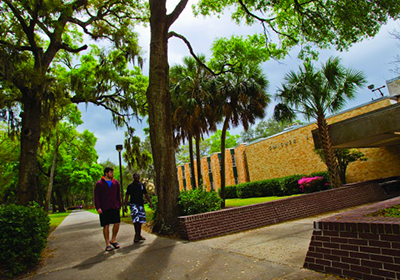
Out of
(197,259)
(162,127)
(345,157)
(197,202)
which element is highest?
(162,127)

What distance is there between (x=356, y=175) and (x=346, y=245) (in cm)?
1764

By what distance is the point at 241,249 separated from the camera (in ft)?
15.8

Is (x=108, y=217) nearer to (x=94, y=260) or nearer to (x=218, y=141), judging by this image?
(x=94, y=260)

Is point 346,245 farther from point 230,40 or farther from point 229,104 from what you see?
point 230,40

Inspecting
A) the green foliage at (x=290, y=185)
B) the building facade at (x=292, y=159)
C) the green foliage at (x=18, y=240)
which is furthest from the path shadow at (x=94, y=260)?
the green foliage at (x=290, y=185)

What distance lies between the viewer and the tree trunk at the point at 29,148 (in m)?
9.92

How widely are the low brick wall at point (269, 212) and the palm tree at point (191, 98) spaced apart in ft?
25.2

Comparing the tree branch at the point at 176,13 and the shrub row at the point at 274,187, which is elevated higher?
the tree branch at the point at 176,13

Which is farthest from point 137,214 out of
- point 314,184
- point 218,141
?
point 218,141

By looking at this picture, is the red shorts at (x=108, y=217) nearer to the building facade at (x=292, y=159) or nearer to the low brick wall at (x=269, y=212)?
the low brick wall at (x=269, y=212)

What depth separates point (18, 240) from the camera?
449cm

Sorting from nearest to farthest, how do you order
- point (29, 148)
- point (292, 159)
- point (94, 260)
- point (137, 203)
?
point (94, 260) → point (137, 203) → point (29, 148) → point (292, 159)

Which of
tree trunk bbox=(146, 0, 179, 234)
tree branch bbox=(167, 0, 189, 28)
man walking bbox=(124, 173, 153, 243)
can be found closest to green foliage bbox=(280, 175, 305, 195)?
tree trunk bbox=(146, 0, 179, 234)

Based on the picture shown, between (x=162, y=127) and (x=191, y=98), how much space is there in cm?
860
